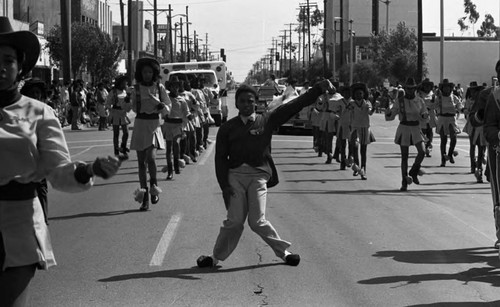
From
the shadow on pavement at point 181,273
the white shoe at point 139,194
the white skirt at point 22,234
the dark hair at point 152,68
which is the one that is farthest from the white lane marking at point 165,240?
Result: the white skirt at point 22,234

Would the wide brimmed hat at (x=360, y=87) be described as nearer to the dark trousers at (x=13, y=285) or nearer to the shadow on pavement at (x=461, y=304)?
the shadow on pavement at (x=461, y=304)

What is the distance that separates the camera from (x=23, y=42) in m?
4.99

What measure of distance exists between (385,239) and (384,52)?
6811cm

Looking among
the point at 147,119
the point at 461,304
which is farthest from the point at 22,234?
the point at 147,119

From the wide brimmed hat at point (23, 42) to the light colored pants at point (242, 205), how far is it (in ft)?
14.2

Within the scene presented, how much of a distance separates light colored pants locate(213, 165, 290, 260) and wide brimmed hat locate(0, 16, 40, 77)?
14.2ft

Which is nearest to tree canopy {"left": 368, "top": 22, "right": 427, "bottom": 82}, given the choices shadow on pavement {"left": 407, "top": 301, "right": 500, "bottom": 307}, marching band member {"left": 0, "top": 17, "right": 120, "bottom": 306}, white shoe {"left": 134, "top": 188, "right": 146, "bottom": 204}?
white shoe {"left": 134, "top": 188, "right": 146, "bottom": 204}

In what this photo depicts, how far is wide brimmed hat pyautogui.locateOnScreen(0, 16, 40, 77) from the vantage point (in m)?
4.93

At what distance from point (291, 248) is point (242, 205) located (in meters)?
1.39

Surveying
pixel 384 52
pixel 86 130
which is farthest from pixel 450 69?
pixel 86 130

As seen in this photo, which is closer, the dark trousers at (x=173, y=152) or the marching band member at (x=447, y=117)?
the dark trousers at (x=173, y=152)

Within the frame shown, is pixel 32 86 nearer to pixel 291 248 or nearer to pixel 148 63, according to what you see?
pixel 148 63

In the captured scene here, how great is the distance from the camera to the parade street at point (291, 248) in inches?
324

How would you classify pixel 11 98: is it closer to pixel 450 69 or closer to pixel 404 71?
pixel 404 71
